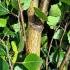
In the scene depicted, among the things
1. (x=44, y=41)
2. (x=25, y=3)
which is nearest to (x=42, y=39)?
(x=44, y=41)

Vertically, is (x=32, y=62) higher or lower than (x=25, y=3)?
lower

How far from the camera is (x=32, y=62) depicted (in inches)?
22.1

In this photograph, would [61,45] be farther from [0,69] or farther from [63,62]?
[0,69]

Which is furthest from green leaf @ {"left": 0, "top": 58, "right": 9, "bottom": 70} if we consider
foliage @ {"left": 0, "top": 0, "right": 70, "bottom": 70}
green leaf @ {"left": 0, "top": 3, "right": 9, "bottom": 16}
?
green leaf @ {"left": 0, "top": 3, "right": 9, "bottom": 16}

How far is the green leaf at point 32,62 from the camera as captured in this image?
1.82 feet

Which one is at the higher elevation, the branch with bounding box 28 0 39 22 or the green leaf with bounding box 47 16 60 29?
the branch with bounding box 28 0 39 22

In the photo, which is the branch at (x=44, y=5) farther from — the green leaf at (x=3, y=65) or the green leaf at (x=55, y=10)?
the green leaf at (x=3, y=65)

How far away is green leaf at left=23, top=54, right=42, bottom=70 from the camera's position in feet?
1.82

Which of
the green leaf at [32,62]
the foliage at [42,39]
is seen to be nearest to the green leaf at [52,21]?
the foliage at [42,39]

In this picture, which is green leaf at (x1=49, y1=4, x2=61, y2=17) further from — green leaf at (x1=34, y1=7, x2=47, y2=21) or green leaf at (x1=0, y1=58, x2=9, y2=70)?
green leaf at (x1=0, y1=58, x2=9, y2=70)

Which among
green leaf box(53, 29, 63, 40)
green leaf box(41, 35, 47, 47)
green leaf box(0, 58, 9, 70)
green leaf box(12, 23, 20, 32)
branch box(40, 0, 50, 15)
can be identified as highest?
branch box(40, 0, 50, 15)

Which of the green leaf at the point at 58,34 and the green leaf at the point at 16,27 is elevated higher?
the green leaf at the point at 16,27

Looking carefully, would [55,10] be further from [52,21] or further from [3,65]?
[3,65]

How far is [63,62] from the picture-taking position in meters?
0.61
